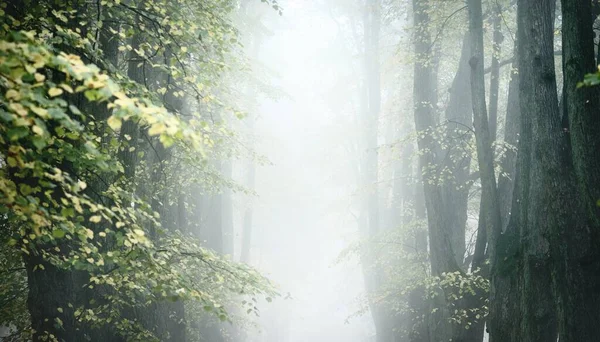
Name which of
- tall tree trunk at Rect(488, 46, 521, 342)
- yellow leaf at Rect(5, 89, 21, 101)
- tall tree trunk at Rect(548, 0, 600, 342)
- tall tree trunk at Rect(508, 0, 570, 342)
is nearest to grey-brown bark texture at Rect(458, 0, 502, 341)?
tall tree trunk at Rect(488, 46, 521, 342)

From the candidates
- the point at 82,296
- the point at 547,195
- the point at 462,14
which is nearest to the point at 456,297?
the point at 547,195

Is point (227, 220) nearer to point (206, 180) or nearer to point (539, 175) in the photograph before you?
point (206, 180)

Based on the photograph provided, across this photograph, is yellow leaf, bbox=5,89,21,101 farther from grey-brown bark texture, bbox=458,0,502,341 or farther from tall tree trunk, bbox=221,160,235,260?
tall tree trunk, bbox=221,160,235,260

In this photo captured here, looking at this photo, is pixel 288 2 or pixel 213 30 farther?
pixel 288 2

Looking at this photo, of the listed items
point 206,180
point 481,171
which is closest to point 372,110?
point 206,180

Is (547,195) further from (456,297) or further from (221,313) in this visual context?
(221,313)

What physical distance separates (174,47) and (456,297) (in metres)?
6.16

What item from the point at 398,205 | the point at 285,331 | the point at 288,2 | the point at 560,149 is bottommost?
the point at 285,331

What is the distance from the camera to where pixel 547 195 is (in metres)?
5.57

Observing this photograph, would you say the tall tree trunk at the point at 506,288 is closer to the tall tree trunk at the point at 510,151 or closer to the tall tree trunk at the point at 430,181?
the tall tree trunk at the point at 510,151

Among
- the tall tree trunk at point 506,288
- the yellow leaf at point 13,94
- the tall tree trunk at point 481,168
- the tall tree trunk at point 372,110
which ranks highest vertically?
the tall tree trunk at point 372,110

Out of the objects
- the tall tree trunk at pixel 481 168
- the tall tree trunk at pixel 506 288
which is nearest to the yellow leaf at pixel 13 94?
the tall tree trunk at pixel 506 288

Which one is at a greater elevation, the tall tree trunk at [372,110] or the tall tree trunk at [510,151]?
the tall tree trunk at [372,110]

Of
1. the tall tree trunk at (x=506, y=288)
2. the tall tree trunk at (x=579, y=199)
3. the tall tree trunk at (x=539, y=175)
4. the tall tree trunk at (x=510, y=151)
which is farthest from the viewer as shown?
the tall tree trunk at (x=510, y=151)
